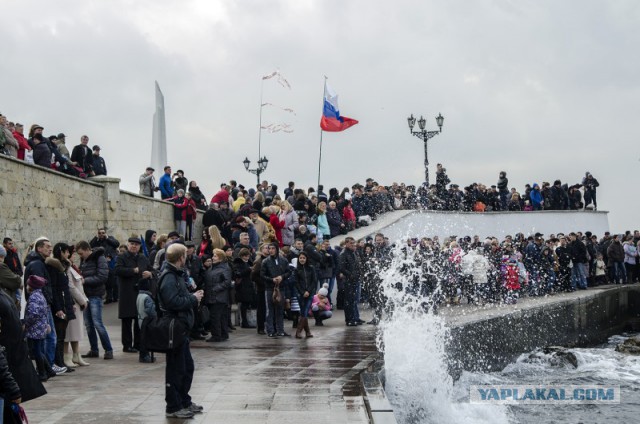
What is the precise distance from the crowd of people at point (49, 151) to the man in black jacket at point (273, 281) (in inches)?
239

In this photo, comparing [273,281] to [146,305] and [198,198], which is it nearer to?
[146,305]

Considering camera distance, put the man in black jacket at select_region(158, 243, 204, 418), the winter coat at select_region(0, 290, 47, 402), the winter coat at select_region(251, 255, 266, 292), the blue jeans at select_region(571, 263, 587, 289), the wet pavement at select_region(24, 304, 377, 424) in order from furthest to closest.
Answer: the blue jeans at select_region(571, 263, 587, 289) < the winter coat at select_region(251, 255, 266, 292) < the wet pavement at select_region(24, 304, 377, 424) < the man in black jacket at select_region(158, 243, 204, 418) < the winter coat at select_region(0, 290, 47, 402)

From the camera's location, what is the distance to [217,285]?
50.1 feet

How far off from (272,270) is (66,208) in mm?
6405

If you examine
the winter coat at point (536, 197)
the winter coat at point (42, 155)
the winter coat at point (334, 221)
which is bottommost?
the winter coat at point (334, 221)

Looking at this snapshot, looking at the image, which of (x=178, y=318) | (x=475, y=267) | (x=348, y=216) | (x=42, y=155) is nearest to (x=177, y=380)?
(x=178, y=318)

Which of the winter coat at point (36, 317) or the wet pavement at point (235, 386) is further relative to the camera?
the winter coat at point (36, 317)

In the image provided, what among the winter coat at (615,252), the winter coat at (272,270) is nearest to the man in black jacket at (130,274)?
the winter coat at (272,270)

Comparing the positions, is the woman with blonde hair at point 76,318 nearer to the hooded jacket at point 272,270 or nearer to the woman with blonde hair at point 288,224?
the hooded jacket at point 272,270

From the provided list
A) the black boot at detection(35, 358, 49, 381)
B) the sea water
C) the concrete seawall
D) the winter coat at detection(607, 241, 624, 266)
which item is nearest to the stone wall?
the black boot at detection(35, 358, 49, 381)

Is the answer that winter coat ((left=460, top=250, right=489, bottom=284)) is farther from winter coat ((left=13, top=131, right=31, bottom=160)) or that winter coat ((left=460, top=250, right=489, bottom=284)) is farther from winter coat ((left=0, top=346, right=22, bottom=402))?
winter coat ((left=0, top=346, right=22, bottom=402))

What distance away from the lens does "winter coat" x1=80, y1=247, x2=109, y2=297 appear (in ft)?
41.3

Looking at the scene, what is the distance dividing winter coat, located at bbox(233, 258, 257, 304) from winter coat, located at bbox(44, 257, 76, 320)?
565 cm

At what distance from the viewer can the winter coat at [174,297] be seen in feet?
28.3
